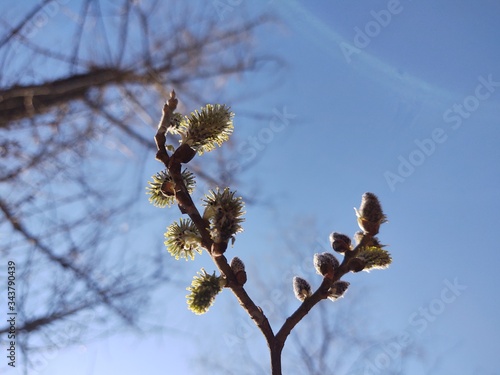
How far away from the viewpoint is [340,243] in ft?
3.52

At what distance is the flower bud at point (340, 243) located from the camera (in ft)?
3.51

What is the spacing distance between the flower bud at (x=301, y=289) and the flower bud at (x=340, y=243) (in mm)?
107

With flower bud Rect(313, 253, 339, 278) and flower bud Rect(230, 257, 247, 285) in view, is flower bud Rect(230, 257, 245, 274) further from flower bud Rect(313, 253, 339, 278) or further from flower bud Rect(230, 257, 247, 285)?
flower bud Rect(313, 253, 339, 278)

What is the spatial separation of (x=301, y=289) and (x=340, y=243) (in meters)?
0.14

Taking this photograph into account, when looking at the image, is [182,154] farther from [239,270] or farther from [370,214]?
[370,214]

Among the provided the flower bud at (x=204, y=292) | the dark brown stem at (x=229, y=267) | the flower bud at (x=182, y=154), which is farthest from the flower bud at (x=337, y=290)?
the flower bud at (x=182, y=154)

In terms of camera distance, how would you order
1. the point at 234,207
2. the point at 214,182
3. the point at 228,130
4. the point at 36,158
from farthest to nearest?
the point at 214,182
the point at 36,158
the point at 228,130
the point at 234,207

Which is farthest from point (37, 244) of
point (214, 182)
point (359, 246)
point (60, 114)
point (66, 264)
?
point (359, 246)

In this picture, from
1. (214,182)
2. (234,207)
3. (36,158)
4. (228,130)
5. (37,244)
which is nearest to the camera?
(234,207)

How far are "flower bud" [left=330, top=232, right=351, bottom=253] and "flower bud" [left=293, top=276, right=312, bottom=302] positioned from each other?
0.35 feet

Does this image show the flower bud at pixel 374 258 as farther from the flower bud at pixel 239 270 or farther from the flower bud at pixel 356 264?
the flower bud at pixel 239 270

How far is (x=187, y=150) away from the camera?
3.36 feet

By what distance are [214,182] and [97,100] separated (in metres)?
1.12

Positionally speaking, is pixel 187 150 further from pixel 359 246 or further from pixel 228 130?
pixel 359 246
